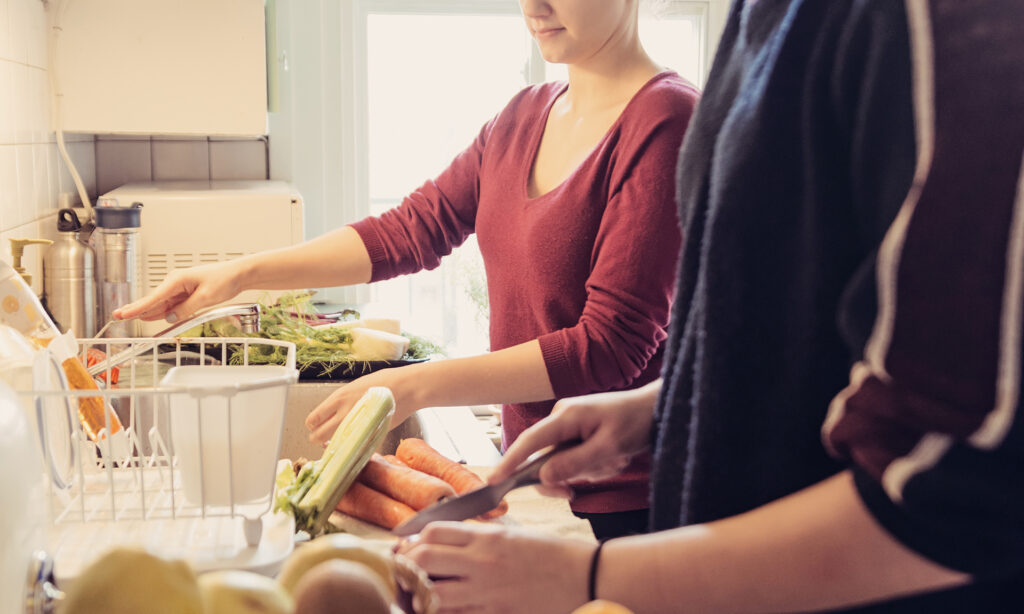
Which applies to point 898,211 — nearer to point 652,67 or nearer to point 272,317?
point 652,67

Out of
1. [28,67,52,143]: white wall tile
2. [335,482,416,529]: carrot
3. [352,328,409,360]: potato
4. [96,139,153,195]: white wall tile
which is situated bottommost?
[352,328,409,360]: potato

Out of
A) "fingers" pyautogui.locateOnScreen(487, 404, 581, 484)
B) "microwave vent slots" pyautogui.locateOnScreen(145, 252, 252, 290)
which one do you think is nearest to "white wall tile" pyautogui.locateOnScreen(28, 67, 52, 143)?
"microwave vent slots" pyautogui.locateOnScreen(145, 252, 252, 290)

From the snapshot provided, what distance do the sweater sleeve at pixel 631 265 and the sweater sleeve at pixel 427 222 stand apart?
0.38 m

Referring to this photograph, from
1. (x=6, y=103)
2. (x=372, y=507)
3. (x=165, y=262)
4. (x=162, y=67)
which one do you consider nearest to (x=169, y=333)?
(x=372, y=507)

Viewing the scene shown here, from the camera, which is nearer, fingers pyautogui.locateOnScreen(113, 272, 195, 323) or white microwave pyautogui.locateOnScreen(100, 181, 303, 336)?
fingers pyautogui.locateOnScreen(113, 272, 195, 323)

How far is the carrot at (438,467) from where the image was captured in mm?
1079

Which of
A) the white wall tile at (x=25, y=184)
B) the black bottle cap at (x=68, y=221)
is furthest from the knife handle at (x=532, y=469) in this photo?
the black bottle cap at (x=68, y=221)

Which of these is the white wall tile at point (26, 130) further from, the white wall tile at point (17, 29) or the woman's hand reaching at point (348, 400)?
the woman's hand reaching at point (348, 400)

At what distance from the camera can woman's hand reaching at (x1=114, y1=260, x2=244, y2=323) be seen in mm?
1186

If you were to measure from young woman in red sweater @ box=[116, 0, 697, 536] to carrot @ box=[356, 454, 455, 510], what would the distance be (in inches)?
2.6

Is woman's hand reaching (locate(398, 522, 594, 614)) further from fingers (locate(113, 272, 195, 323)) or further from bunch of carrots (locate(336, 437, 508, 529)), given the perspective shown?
fingers (locate(113, 272, 195, 323))

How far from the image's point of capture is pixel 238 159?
2.80 meters

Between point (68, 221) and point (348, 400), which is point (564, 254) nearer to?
point (348, 400)

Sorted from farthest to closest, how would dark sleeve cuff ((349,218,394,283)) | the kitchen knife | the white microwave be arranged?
1. the white microwave
2. dark sleeve cuff ((349,218,394,283))
3. the kitchen knife
